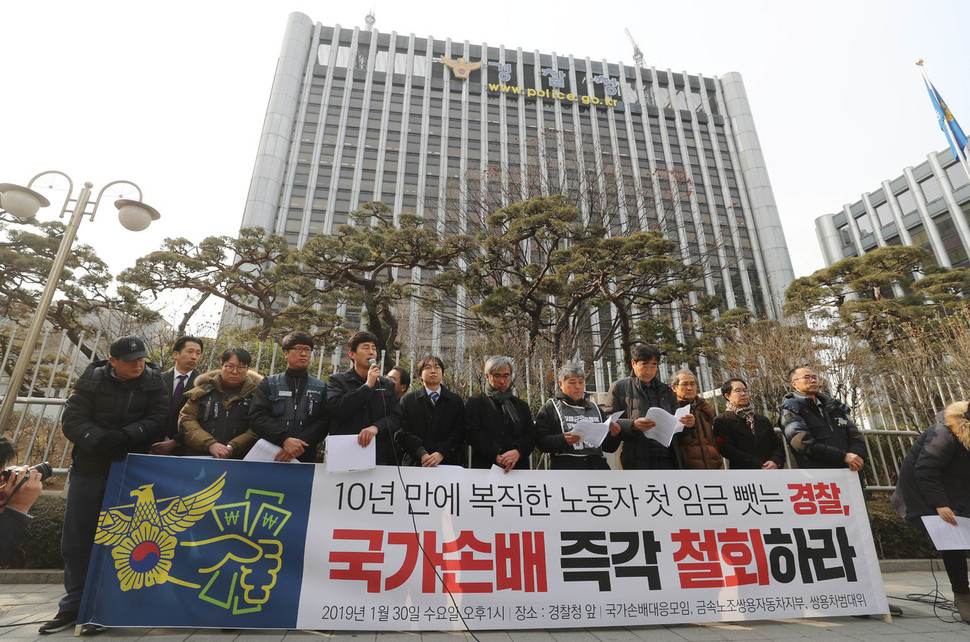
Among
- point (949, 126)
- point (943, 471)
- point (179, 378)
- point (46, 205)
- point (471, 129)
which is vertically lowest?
point (943, 471)

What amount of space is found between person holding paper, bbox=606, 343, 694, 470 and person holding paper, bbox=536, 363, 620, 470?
0.46 ft

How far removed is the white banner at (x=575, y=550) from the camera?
2.83 meters

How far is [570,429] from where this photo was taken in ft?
11.6

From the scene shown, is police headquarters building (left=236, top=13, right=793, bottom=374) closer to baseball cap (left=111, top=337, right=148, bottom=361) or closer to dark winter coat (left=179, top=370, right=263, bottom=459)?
dark winter coat (left=179, top=370, right=263, bottom=459)

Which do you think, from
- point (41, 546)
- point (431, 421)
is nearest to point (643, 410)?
point (431, 421)

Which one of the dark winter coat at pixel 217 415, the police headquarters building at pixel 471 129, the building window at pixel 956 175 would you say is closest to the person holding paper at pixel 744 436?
the dark winter coat at pixel 217 415

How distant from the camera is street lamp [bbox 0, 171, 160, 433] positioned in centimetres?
446

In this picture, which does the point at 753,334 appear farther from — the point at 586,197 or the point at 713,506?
the point at 713,506

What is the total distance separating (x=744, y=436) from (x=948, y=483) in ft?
4.08

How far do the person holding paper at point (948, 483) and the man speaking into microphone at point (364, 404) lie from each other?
3568 millimetres

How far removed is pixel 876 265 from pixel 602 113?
31374 mm

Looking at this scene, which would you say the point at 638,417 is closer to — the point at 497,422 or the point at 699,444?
the point at 699,444

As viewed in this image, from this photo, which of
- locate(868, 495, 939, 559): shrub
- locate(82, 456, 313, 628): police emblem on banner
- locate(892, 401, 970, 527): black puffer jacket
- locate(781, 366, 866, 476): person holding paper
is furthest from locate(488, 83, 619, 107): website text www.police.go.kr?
locate(82, 456, 313, 628): police emblem on banner

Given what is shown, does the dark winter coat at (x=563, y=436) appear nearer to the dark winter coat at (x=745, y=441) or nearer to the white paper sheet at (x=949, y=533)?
the dark winter coat at (x=745, y=441)
